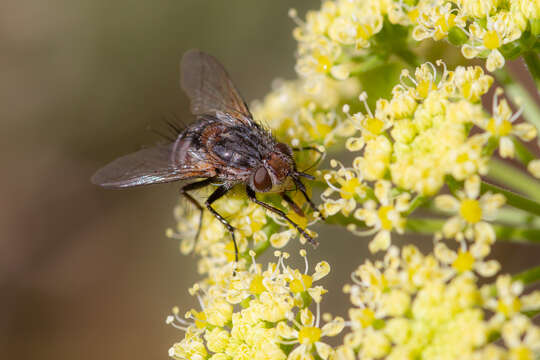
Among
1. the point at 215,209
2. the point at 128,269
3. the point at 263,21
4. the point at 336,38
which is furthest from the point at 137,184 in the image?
the point at 263,21

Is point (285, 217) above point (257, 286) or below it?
above

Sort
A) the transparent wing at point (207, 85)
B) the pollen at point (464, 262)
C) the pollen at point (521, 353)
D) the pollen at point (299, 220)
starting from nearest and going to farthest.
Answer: the pollen at point (521, 353) → the pollen at point (464, 262) → the pollen at point (299, 220) → the transparent wing at point (207, 85)

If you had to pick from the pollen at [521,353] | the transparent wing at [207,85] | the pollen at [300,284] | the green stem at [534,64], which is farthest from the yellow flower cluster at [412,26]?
the pollen at [521,353]

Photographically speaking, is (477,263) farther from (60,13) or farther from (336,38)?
(60,13)

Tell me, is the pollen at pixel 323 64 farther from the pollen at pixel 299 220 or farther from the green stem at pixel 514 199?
the green stem at pixel 514 199

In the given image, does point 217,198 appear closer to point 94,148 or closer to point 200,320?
point 200,320

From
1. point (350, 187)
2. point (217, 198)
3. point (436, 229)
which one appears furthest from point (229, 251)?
point (436, 229)
